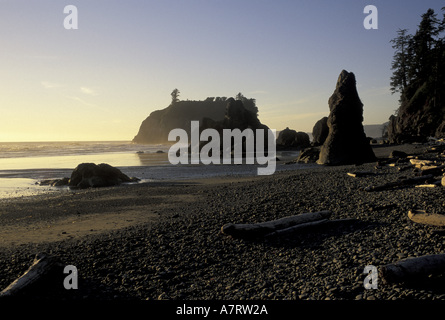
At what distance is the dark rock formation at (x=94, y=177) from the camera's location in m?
23.1

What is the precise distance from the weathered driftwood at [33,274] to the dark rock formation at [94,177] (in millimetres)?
16634

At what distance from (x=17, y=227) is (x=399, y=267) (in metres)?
11.7

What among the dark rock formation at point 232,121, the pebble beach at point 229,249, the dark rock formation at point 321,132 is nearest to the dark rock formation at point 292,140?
the dark rock formation at point 232,121

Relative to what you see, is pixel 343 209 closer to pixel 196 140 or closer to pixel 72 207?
pixel 72 207

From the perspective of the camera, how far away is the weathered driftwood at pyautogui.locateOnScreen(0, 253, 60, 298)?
19.3 ft

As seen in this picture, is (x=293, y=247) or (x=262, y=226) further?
(x=262, y=226)

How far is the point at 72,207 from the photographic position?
1502 centimetres

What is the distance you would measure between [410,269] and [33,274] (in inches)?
264

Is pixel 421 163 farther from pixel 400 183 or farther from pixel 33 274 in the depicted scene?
pixel 33 274

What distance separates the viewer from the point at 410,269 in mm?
5324

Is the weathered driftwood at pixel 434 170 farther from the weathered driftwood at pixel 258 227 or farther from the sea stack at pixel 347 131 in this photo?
the sea stack at pixel 347 131
